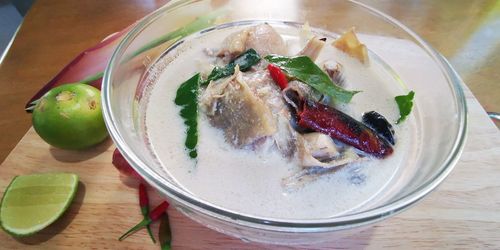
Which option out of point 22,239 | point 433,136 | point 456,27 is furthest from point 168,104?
point 456,27

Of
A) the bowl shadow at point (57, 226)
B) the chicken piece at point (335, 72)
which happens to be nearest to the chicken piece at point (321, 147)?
the chicken piece at point (335, 72)

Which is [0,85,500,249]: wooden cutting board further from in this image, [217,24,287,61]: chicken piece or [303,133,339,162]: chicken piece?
[217,24,287,61]: chicken piece

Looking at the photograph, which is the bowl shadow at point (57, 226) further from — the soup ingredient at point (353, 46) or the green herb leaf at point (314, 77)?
the soup ingredient at point (353, 46)

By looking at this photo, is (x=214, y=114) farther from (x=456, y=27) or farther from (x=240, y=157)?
(x=456, y=27)

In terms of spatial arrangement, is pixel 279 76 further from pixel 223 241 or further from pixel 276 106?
pixel 223 241

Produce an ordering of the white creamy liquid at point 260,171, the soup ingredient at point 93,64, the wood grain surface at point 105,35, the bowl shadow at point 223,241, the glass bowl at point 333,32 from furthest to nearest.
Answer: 1. the wood grain surface at point 105,35
2. the soup ingredient at point 93,64
3. the bowl shadow at point 223,241
4. the white creamy liquid at point 260,171
5. the glass bowl at point 333,32

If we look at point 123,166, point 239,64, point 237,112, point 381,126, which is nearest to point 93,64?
point 123,166
